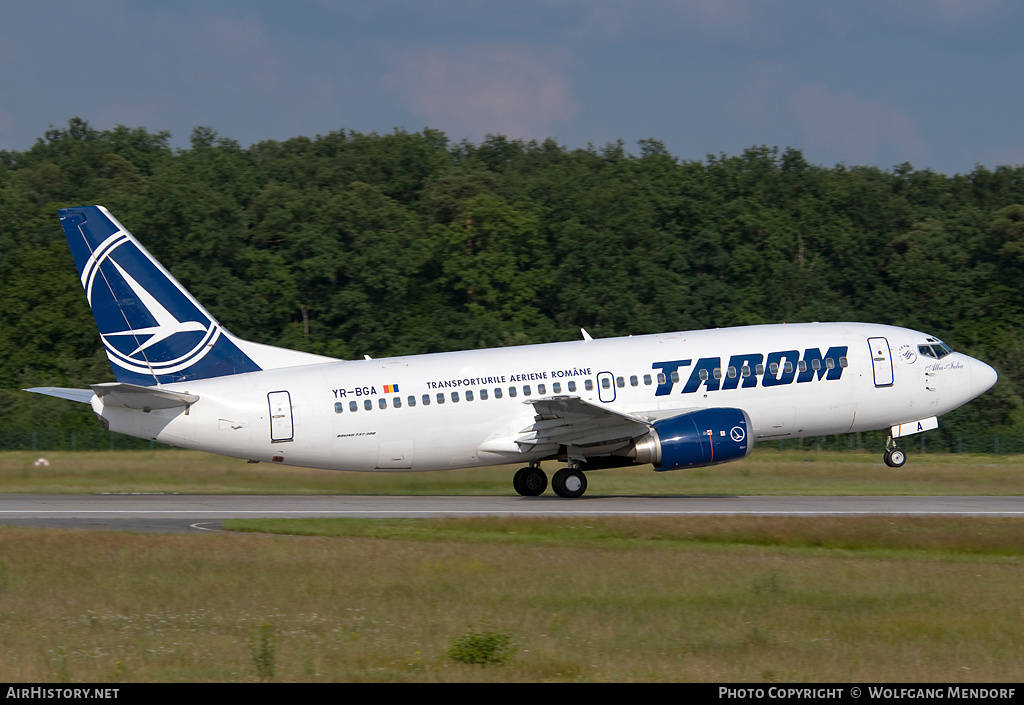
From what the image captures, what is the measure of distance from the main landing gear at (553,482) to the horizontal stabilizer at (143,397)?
8.91 metres

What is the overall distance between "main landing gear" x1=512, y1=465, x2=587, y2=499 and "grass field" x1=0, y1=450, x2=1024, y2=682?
521cm

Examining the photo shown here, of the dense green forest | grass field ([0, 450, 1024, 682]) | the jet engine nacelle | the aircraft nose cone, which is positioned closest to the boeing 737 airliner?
the jet engine nacelle

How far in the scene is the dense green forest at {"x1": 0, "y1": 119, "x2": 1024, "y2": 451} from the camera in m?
71.4

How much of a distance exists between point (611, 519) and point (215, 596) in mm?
10947

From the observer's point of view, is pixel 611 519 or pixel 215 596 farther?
pixel 611 519

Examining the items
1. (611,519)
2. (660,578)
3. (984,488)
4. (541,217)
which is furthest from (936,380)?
(541,217)

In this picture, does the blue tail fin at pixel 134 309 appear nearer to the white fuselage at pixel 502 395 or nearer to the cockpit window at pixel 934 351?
the white fuselage at pixel 502 395

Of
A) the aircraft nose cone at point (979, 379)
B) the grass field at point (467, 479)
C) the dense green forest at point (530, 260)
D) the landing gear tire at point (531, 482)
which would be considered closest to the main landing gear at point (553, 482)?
the landing gear tire at point (531, 482)

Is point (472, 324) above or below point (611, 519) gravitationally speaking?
above

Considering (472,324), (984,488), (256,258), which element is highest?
(256,258)

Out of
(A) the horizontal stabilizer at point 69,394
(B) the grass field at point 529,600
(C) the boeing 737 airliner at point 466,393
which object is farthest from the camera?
(A) the horizontal stabilizer at point 69,394

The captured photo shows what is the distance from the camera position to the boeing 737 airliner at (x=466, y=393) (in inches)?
1173

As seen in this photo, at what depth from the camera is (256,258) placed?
2977 inches

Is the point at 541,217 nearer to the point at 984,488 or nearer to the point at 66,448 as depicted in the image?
the point at 66,448
